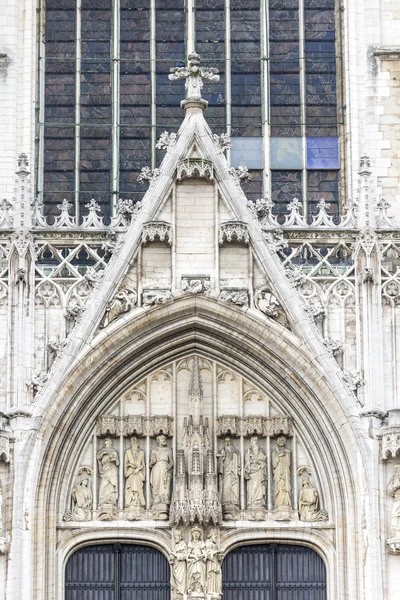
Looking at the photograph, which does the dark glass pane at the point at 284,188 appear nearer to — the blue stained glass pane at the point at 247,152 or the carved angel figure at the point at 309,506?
the blue stained glass pane at the point at 247,152

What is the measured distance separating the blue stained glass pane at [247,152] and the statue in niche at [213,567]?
544 centimetres

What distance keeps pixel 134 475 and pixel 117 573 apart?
1.27m

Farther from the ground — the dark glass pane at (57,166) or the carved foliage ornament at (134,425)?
the dark glass pane at (57,166)

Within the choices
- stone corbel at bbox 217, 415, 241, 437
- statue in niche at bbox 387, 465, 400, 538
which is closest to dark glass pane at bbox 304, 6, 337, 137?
stone corbel at bbox 217, 415, 241, 437

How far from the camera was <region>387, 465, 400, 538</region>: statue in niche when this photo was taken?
25266 mm

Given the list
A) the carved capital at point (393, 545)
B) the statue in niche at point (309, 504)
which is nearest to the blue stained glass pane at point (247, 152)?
the statue in niche at point (309, 504)

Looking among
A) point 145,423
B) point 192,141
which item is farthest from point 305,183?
point 145,423

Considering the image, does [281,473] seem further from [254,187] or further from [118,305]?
[254,187]

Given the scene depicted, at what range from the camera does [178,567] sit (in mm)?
25609

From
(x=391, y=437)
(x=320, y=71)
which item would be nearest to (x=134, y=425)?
(x=391, y=437)

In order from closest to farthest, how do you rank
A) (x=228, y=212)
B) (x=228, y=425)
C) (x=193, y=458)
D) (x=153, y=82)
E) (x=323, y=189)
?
(x=193, y=458), (x=228, y=425), (x=228, y=212), (x=323, y=189), (x=153, y=82)

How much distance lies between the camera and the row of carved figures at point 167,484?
85.2 ft

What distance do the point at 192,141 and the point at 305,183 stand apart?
7.09ft

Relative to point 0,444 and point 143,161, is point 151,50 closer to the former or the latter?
point 143,161
